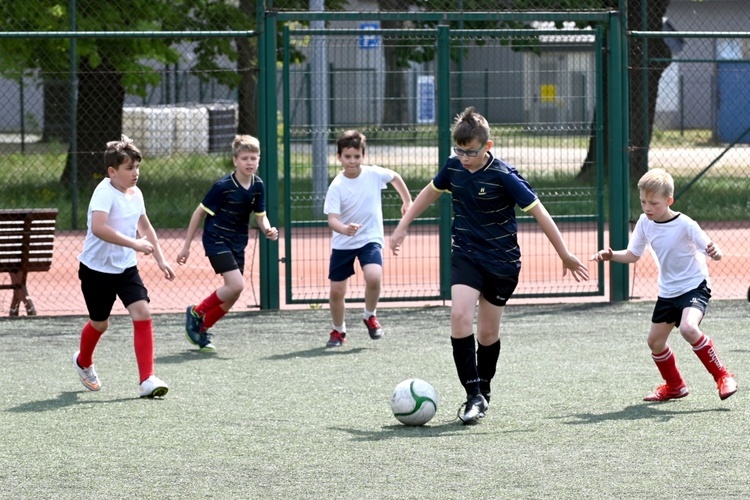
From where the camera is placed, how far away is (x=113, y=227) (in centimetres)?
718

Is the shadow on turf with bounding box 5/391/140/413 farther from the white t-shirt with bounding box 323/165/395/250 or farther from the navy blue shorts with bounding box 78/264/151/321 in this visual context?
the white t-shirt with bounding box 323/165/395/250

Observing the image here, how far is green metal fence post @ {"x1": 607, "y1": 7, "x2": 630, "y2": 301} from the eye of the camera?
36.3 ft

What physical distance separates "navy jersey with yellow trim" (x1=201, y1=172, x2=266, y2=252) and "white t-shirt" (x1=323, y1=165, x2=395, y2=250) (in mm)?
525

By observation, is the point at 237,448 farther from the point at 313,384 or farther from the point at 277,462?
the point at 313,384

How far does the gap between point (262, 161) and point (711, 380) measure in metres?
4.60

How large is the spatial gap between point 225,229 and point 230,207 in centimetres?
16

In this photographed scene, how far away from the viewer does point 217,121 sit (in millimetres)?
24516

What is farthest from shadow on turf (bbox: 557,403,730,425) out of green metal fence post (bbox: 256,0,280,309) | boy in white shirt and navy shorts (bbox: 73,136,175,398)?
green metal fence post (bbox: 256,0,280,309)

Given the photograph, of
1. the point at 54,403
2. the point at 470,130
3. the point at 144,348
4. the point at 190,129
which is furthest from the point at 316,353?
the point at 190,129

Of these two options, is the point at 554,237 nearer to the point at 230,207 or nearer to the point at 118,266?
the point at 118,266

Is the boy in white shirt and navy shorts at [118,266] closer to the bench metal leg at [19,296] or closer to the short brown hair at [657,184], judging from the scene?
the short brown hair at [657,184]

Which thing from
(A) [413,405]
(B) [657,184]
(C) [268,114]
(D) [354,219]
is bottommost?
(A) [413,405]

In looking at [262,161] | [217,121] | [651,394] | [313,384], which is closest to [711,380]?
[651,394]

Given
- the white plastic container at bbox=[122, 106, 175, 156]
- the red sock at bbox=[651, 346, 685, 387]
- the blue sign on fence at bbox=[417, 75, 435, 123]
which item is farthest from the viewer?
the white plastic container at bbox=[122, 106, 175, 156]
